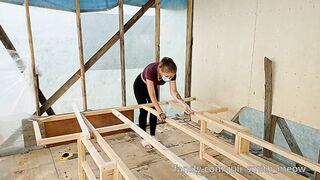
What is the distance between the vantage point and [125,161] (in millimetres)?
2643

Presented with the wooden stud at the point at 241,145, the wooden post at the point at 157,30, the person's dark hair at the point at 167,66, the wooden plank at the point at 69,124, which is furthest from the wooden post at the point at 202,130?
the wooden post at the point at 157,30

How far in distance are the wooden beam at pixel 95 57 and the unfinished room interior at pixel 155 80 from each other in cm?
1

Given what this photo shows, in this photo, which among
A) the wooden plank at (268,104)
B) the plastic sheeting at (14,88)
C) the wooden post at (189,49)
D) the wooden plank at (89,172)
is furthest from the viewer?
the wooden post at (189,49)

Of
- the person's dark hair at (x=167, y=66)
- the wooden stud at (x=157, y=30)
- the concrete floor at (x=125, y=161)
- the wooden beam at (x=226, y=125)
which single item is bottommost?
the concrete floor at (x=125, y=161)

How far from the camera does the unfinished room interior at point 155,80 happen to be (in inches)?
87.0

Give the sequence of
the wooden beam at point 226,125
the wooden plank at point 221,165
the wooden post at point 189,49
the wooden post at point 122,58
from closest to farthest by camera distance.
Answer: the wooden beam at point 226,125
the wooden plank at point 221,165
the wooden post at point 122,58
the wooden post at point 189,49

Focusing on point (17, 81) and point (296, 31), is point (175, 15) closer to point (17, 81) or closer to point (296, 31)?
point (296, 31)

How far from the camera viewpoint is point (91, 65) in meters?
3.12

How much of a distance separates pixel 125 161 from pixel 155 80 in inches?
38.8

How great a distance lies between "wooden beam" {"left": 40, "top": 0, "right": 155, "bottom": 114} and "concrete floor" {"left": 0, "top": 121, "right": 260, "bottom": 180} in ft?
1.97

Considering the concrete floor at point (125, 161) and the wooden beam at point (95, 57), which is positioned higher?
the wooden beam at point (95, 57)

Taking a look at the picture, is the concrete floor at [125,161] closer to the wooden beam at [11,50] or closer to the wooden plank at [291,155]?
the wooden plank at [291,155]

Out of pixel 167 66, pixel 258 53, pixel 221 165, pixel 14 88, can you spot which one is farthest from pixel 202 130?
pixel 14 88

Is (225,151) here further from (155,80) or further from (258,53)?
(258,53)
